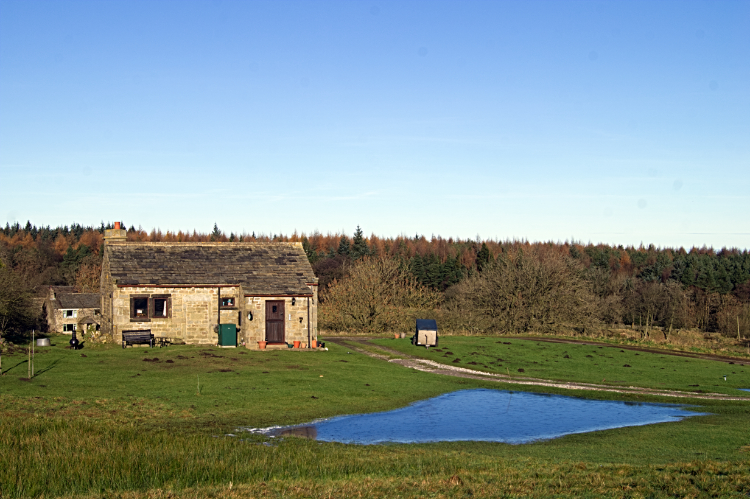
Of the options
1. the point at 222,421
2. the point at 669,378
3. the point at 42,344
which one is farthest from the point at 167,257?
the point at 669,378

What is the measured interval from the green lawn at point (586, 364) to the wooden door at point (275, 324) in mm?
8335

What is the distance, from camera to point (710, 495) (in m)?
11.9

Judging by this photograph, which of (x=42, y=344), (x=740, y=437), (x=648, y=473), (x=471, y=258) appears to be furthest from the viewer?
(x=471, y=258)

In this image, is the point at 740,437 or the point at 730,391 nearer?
Answer: the point at 740,437

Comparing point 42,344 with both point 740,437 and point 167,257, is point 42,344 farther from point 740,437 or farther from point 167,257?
point 740,437

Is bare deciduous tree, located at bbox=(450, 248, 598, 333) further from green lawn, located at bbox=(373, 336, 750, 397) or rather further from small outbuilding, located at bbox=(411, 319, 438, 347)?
small outbuilding, located at bbox=(411, 319, 438, 347)

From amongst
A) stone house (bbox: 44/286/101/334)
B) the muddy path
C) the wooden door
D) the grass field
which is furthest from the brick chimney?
stone house (bbox: 44/286/101/334)

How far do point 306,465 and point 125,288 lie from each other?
29067 mm

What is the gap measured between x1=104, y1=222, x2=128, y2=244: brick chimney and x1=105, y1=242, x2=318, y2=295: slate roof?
119cm

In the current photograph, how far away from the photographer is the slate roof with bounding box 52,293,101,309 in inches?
2972

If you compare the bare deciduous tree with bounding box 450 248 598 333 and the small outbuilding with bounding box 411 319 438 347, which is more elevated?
the bare deciduous tree with bounding box 450 248 598 333

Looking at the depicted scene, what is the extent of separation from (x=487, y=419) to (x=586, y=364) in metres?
18.5

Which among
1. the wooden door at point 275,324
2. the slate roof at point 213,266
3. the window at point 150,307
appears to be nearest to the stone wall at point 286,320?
the wooden door at point 275,324

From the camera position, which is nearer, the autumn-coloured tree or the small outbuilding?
the small outbuilding
